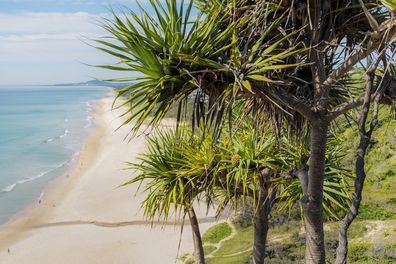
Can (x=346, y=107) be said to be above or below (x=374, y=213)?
above

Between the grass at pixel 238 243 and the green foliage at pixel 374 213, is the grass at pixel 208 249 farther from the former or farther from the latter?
the green foliage at pixel 374 213

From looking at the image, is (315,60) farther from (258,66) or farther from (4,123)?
(4,123)

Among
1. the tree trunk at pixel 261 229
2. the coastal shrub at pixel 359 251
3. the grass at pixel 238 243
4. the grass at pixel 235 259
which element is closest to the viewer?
the tree trunk at pixel 261 229

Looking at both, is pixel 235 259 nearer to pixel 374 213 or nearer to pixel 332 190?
pixel 374 213

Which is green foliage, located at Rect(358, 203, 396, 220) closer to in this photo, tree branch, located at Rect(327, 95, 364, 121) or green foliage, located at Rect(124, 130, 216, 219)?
green foliage, located at Rect(124, 130, 216, 219)

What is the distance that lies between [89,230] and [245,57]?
20.1 metres

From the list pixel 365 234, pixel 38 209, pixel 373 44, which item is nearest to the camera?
pixel 373 44

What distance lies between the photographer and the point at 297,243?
1524cm

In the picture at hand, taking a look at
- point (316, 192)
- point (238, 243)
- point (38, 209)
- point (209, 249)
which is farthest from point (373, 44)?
point (38, 209)

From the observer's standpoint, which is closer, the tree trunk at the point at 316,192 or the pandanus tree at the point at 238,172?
the tree trunk at the point at 316,192

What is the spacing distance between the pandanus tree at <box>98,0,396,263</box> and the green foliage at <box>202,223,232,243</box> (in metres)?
15.1

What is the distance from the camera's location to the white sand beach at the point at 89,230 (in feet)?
62.7

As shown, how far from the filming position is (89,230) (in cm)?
2256

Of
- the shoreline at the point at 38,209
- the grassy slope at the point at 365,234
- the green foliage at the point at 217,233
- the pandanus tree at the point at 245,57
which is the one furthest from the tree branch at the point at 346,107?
the shoreline at the point at 38,209
